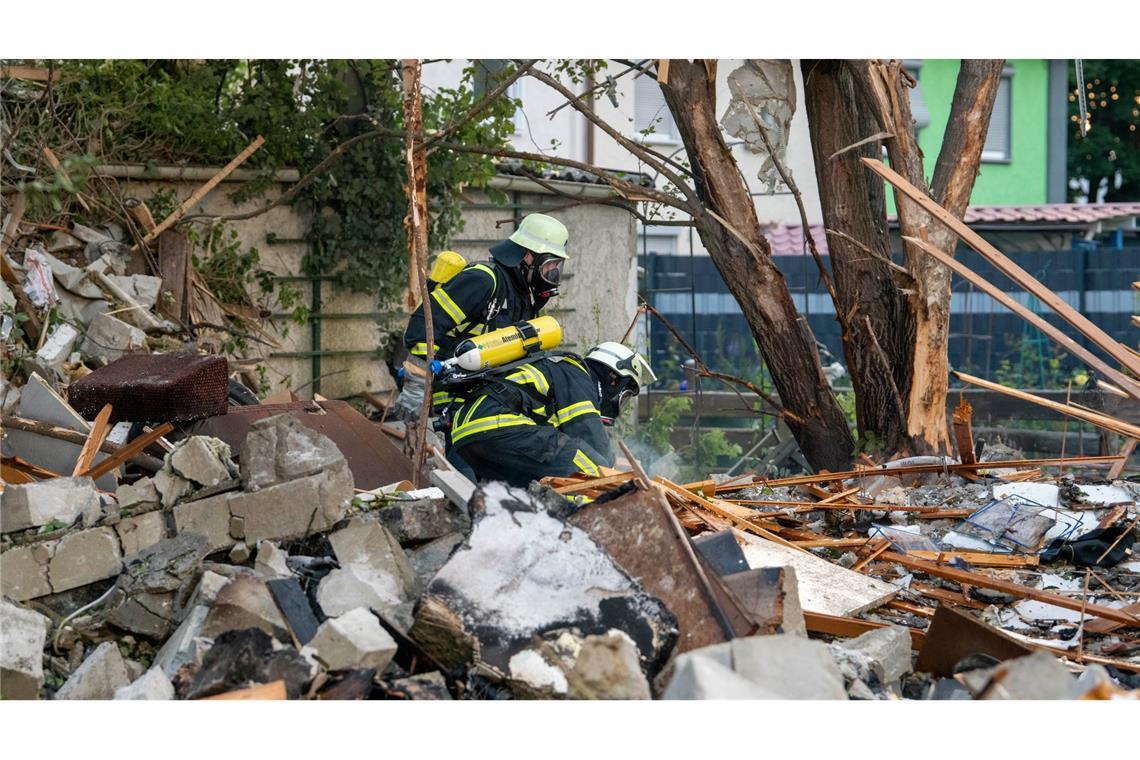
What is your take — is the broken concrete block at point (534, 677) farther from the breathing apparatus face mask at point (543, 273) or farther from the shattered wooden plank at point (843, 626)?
the breathing apparatus face mask at point (543, 273)

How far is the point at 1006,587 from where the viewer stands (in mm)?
4664

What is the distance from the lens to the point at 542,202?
12477mm

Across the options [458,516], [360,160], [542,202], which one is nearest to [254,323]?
[360,160]

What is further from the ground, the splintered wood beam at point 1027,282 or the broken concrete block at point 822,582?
the splintered wood beam at point 1027,282

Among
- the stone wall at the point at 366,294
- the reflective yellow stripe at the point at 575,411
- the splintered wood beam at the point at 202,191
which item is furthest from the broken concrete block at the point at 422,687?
the stone wall at the point at 366,294

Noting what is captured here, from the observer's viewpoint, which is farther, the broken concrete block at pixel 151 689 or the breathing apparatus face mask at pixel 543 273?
the breathing apparatus face mask at pixel 543 273

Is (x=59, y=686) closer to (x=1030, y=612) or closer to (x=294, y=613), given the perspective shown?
(x=294, y=613)

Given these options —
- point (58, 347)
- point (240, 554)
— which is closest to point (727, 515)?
point (240, 554)

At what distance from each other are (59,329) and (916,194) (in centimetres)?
556

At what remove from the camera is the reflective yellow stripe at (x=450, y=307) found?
6539mm

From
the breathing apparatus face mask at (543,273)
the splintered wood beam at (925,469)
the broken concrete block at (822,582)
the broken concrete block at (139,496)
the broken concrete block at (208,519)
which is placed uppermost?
the breathing apparatus face mask at (543,273)

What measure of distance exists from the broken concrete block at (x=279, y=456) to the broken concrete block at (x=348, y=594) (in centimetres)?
64

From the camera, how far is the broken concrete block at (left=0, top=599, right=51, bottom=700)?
11.7ft

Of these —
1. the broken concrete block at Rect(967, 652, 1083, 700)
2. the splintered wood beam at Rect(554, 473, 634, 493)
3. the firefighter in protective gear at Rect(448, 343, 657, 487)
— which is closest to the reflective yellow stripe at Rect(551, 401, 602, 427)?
the firefighter in protective gear at Rect(448, 343, 657, 487)
